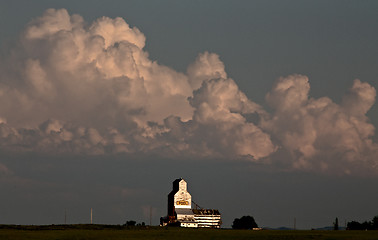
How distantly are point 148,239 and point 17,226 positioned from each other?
7115 centimetres

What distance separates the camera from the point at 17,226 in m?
190

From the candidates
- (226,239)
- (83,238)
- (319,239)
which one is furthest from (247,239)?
(83,238)

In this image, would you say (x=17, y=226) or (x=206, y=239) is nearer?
(x=206, y=239)

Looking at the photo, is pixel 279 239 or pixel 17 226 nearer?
pixel 279 239

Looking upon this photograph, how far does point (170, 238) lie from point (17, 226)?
7115cm

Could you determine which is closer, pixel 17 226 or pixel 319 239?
pixel 319 239

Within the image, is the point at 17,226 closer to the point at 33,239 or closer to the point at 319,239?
the point at 33,239

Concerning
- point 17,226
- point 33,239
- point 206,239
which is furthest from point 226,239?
point 17,226

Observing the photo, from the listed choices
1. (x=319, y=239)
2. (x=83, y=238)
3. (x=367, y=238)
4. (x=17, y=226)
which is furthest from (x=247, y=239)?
(x=17, y=226)

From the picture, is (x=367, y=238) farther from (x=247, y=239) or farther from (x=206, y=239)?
(x=206, y=239)

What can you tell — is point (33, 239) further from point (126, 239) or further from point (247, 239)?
point (247, 239)

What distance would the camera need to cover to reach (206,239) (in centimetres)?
13488

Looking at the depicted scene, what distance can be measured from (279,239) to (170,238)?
22.4 metres

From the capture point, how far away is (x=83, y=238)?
134 m
